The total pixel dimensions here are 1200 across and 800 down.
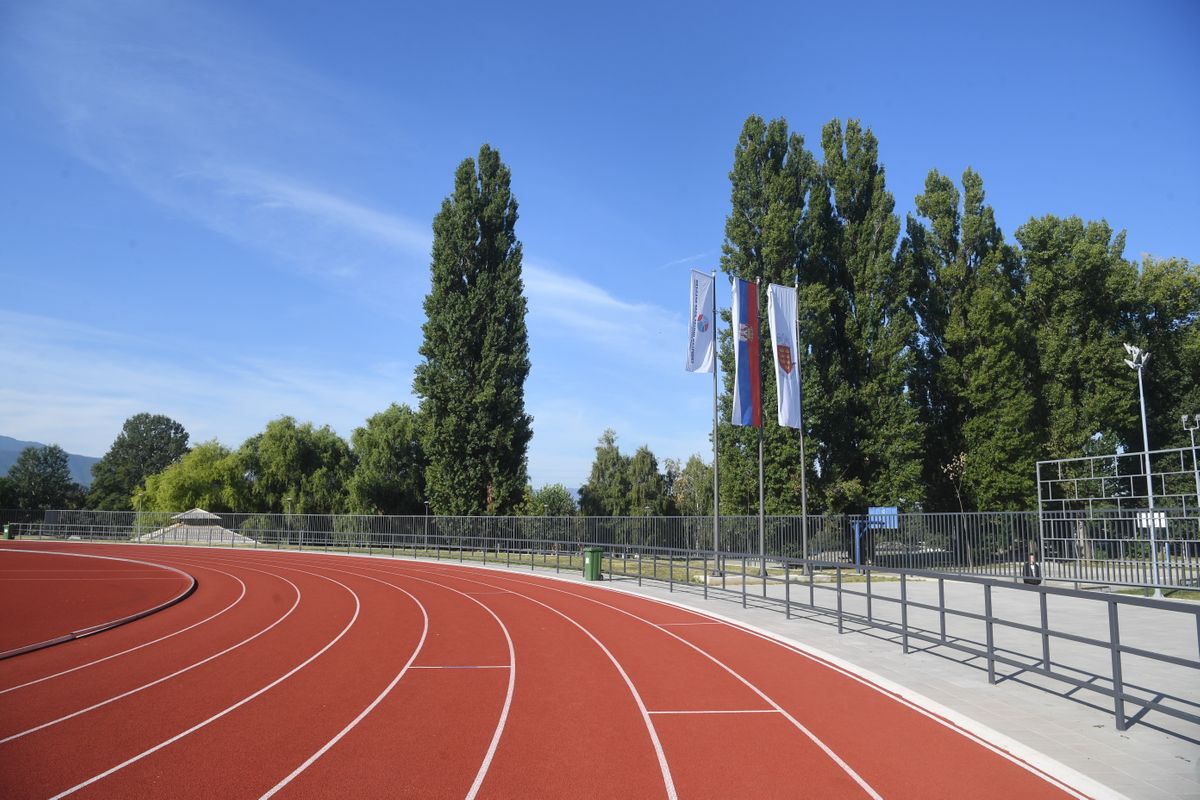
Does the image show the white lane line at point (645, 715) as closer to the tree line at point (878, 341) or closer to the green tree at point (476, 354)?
the tree line at point (878, 341)

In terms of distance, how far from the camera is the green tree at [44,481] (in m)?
82.6

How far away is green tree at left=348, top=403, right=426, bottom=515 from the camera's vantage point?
48750 millimetres

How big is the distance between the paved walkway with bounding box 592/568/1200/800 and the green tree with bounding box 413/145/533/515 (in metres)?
23.2

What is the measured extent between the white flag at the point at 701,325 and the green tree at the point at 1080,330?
21.5 metres

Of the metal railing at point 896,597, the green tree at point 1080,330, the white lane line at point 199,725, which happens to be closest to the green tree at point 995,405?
the green tree at point 1080,330

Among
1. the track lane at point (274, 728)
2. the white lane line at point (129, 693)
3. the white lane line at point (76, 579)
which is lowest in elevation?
the white lane line at point (76, 579)

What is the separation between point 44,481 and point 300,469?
5617cm

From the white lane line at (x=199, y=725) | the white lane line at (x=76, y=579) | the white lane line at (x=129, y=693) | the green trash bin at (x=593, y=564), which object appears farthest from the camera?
the green trash bin at (x=593, y=564)

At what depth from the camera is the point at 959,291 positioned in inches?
1467

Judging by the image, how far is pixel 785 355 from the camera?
964 inches

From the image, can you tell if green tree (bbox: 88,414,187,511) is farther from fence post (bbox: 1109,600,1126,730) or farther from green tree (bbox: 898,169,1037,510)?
fence post (bbox: 1109,600,1126,730)

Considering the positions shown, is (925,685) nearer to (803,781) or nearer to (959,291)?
(803,781)

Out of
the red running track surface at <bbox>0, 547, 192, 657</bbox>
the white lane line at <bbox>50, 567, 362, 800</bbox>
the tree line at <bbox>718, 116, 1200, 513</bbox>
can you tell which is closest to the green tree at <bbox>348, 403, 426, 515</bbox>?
the red running track surface at <bbox>0, 547, 192, 657</bbox>

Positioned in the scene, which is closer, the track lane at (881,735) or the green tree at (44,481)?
the track lane at (881,735)
